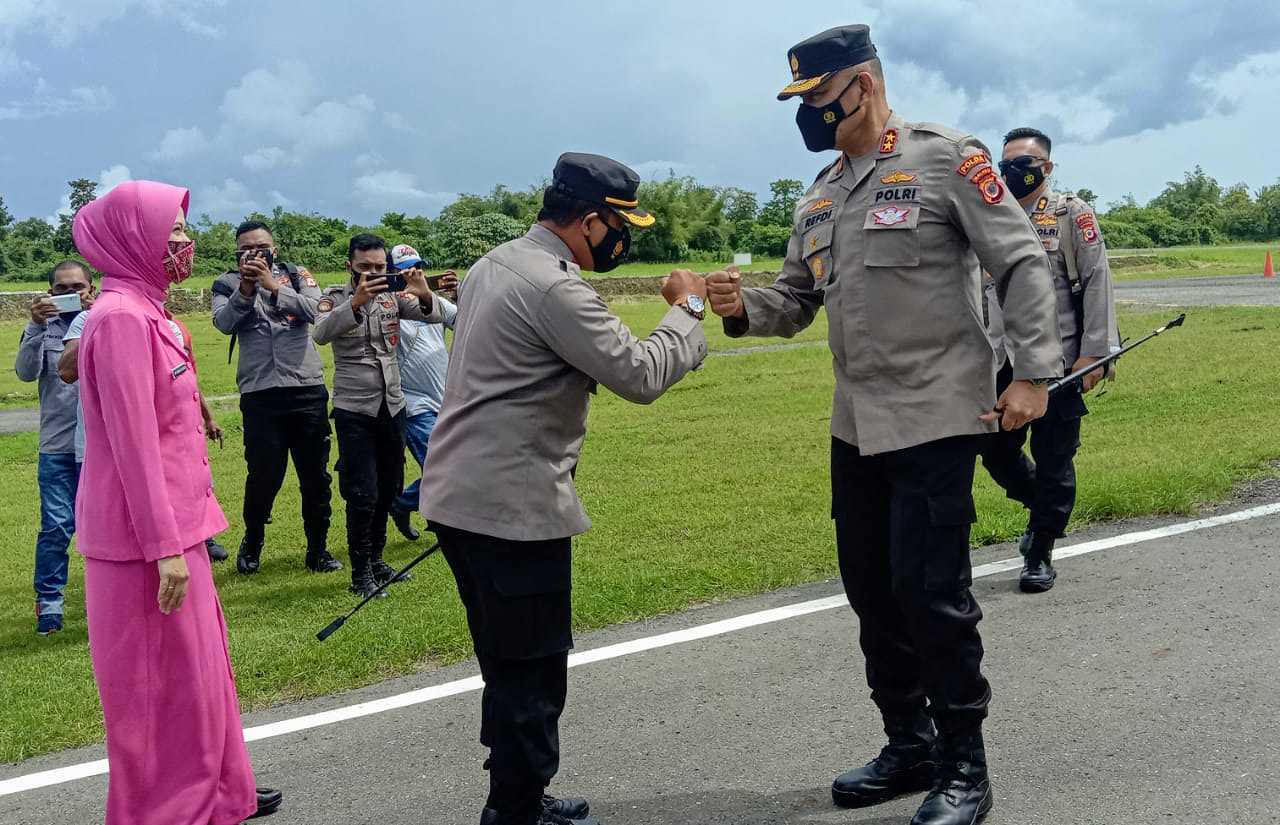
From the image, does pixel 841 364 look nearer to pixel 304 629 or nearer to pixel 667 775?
pixel 667 775

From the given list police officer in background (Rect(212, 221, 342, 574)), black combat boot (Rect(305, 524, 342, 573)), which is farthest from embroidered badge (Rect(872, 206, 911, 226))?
black combat boot (Rect(305, 524, 342, 573))

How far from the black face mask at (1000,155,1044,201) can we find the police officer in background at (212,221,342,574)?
14.4 ft

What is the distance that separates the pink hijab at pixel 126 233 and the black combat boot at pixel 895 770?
2.75 metres

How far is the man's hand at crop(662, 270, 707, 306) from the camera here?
377 centimetres

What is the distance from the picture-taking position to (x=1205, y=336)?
18.5 meters

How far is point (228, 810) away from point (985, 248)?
2.97 meters

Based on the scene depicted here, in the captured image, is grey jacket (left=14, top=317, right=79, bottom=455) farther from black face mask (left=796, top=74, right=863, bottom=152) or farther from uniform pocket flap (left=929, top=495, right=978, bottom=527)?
uniform pocket flap (left=929, top=495, right=978, bottom=527)

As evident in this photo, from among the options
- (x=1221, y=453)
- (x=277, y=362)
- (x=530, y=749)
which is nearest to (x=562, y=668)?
(x=530, y=749)

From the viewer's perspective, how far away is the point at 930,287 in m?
3.66

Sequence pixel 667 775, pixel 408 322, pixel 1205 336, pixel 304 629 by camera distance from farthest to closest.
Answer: pixel 1205 336 → pixel 408 322 → pixel 304 629 → pixel 667 775

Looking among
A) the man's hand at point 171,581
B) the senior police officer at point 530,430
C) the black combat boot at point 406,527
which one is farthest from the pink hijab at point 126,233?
the black combat boot at point 406,527

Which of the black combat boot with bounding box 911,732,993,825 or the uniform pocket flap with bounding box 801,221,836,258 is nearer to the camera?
the black combat boot with bounding box 911,732,993,825

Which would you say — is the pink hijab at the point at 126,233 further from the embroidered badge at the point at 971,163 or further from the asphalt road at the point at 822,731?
the embroidered badge at the point at 971,163

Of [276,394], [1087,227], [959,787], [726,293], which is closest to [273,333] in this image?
[276,394]
